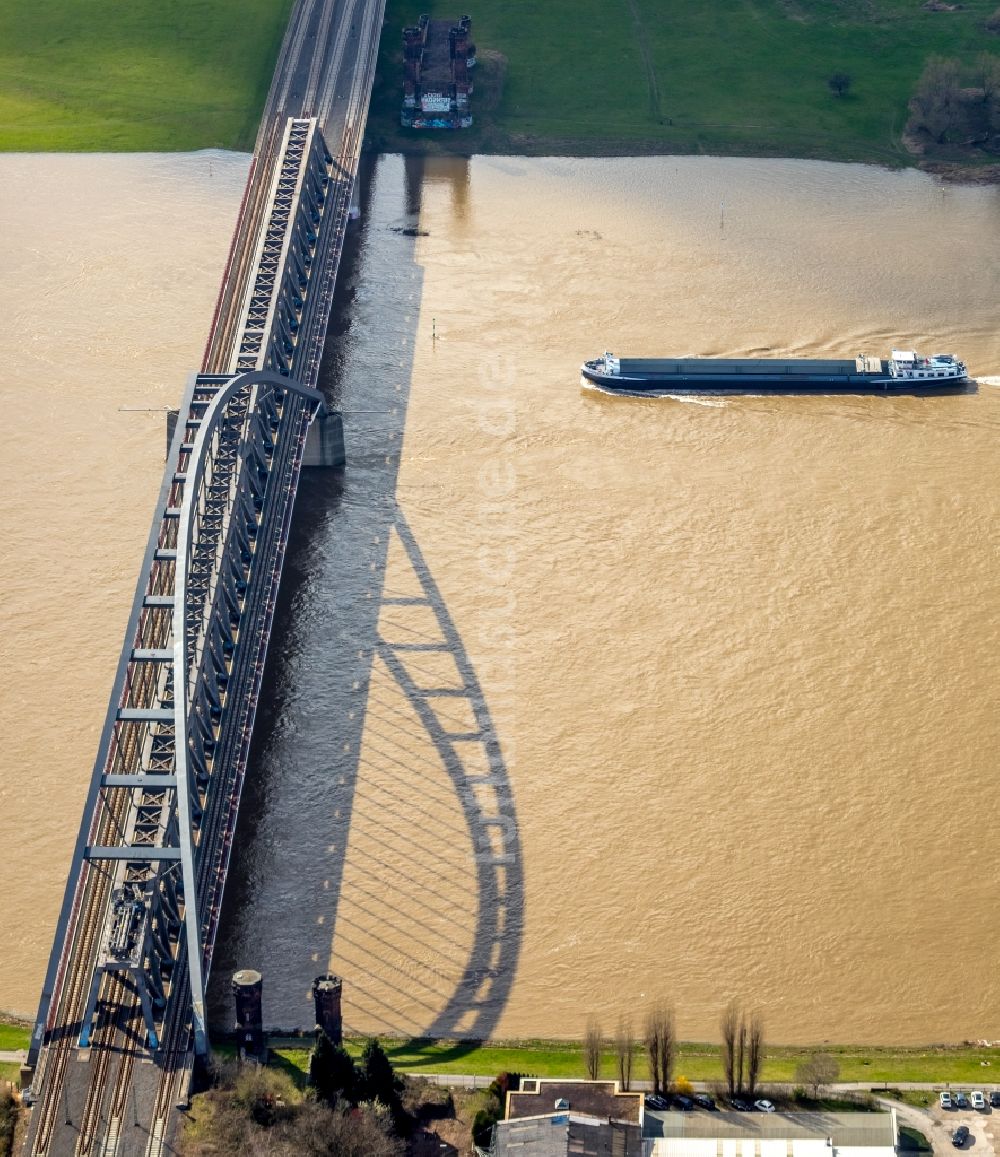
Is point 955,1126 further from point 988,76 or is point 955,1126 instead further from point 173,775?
point 988,76

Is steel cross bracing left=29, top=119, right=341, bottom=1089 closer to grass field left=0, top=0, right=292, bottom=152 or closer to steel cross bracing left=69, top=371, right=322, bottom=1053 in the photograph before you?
steel cross bracing left=69, top=371, right=322, bottom=1053

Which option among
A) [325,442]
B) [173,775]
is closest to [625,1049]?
[173,775]

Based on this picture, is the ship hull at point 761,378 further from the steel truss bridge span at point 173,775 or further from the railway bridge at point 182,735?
the steel truss bridge span at point 173,775

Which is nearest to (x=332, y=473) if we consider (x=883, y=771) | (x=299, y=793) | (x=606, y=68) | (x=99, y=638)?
(x=99, y=638)

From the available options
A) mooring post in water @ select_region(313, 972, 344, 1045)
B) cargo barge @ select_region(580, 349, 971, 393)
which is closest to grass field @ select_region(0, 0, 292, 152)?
cargo barge @ select_region(580, 349, 971, 393)

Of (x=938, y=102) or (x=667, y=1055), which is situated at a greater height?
(x=938, y=102)

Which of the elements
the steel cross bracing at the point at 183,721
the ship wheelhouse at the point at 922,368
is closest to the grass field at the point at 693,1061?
the steel cross bracing at the point at 183,721

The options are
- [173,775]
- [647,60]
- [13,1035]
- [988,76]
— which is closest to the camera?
[13,1035]
